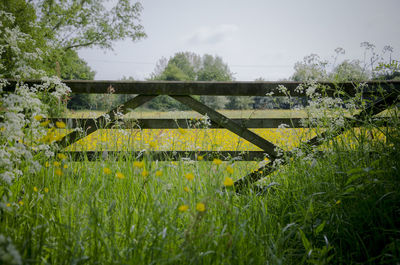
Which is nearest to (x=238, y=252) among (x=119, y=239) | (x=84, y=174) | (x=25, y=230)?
(x=119, y=239)

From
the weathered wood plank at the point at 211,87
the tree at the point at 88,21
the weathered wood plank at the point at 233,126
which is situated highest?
the tree at the point at 88,21

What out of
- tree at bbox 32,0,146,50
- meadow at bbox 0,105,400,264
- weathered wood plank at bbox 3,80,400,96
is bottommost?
meadow at bbox 0,105,400,264

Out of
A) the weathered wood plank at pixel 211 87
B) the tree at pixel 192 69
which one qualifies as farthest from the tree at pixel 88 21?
the tree at pixel 192 69

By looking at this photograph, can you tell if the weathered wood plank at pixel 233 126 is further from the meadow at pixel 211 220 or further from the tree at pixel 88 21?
the tree at pixel 88 21

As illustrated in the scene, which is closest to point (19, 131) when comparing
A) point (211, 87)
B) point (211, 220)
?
point (211, 220)

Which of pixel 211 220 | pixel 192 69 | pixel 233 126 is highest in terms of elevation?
pixel 192 69

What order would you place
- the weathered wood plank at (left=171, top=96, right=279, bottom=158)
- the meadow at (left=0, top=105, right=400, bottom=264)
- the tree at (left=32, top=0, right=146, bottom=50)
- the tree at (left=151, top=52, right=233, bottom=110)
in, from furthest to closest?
the tree at (left=151, top=52, right=233, bottom=110)
the tree at (left=32, top=0, right=146, bottom=50)
the weathered wood plank at (left=171, top=96, right=279, bottom=158)
the meadow at (left=0, top=105, right=400, bottom=264)

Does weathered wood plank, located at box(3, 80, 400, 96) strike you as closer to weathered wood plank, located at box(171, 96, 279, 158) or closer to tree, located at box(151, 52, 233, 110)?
weathered wood plank, located at box(171, 96, 279, 158)

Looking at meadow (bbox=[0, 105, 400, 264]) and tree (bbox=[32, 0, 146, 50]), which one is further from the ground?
tree (bbox=[32, 0, 146, 50])

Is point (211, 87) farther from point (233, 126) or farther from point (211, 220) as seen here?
point (211, 220)

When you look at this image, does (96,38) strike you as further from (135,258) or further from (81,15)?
(135,258)

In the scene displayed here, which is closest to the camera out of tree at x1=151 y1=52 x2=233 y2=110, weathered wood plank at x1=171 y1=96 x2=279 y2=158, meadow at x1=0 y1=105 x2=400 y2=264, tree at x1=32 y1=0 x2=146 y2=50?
meadow at x1=0 y1=105 x2=400 y2=264

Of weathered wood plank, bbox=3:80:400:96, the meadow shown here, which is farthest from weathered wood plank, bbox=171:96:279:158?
the meadow

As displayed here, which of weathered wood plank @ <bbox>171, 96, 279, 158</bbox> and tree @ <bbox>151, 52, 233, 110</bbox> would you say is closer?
weathered wood plank @ <bbox>171, 96, 279, 158</bbox>
